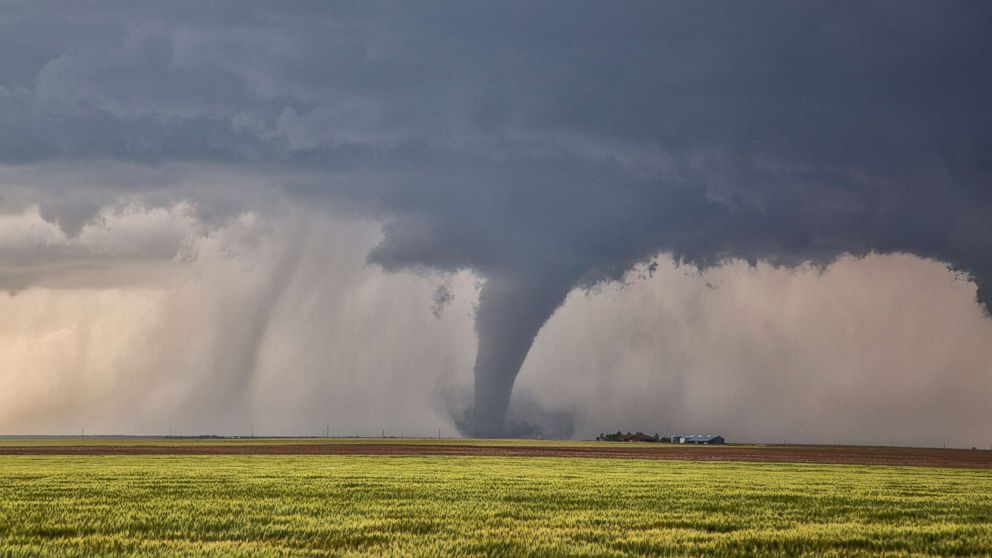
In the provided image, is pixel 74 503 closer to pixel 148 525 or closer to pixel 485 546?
pixel 148 525

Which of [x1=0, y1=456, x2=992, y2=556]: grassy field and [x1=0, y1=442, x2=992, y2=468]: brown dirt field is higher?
[x1=0, y1=456, x2=992, y2=556]: grassy field

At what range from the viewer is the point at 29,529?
60.7 feet

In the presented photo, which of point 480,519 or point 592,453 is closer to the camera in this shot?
point 480,519

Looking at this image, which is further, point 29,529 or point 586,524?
point 586,524

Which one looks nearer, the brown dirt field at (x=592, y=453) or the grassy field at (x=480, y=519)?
the grassy field at (x=480, y=519)

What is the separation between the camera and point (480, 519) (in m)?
21.0

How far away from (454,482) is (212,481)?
10792 millimetres

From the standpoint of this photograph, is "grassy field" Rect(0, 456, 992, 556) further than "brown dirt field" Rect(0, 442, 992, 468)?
No

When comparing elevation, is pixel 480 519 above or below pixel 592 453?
above

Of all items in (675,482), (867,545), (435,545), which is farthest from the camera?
(675,482)

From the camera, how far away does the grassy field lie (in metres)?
16.1

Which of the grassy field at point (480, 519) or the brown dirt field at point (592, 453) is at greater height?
the grassy field at point (480, 519)

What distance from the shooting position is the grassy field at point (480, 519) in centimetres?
1614

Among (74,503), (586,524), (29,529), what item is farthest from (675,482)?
(29,529)
